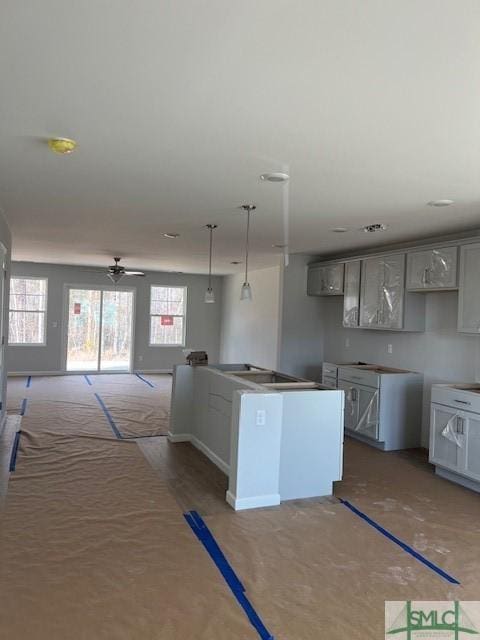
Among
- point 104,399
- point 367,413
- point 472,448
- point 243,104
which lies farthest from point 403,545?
point 104,399

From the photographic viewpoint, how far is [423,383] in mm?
5785

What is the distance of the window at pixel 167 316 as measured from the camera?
11.5 meters

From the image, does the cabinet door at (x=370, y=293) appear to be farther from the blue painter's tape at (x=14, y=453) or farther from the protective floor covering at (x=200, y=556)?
the blue painter's tape at (x=14, y=453)

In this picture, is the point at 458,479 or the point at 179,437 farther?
the point at 179,437

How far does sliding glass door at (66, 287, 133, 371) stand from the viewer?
10688 millimetres

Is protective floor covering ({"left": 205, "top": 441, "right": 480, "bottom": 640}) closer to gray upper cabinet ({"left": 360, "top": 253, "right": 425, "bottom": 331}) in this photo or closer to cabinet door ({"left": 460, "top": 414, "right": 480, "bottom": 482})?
cabinet door ({"left": 460, "top": 414, "right": 480, "bottom": 482})

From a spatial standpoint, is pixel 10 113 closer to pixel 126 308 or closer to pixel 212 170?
pixel 212 170

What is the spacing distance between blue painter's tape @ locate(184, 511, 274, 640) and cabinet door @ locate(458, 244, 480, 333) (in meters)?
3.12

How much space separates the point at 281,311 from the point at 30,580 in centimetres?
535

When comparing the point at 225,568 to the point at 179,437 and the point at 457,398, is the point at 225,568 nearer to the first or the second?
the point at 457,398

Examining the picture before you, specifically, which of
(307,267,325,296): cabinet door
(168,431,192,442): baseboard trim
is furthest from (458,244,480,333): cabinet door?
(168,431,192,442): baseboard trim

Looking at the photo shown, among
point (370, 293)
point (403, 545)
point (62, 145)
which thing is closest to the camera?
point (62, 145)

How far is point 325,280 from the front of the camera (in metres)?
7.20

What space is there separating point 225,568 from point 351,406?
3.50 meters
